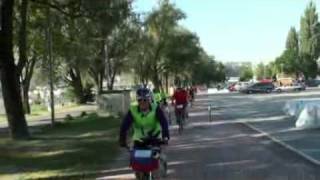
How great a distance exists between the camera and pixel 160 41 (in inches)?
3361

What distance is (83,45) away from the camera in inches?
1694

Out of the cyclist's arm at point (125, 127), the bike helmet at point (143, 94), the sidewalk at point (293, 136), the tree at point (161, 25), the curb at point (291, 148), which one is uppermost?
the tree at point (161, 25)

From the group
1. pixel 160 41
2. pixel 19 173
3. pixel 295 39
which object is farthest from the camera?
pixel 295 39

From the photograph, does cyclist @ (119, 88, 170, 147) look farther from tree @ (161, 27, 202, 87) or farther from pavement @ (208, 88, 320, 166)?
tree @ (161, 27, 202, 87)

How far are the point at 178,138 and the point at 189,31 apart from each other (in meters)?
73.3

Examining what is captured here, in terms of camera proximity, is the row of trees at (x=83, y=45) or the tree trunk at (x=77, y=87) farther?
the tree trunk at (x=77, y=87)

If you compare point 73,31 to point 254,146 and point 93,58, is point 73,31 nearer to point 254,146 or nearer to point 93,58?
point 254,146

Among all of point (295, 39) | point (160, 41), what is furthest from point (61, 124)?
point (295, 39)

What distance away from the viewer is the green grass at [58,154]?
51.4ft

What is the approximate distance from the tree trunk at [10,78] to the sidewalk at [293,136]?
8265 mm

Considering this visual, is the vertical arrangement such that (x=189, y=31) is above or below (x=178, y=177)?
above

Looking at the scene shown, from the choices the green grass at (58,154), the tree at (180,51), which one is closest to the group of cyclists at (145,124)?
the green grass at (58,154)

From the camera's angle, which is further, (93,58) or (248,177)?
(93,58)

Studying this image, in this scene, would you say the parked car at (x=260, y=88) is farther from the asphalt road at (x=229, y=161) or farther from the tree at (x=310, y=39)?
the asphalt road at (x=229, y=161)
